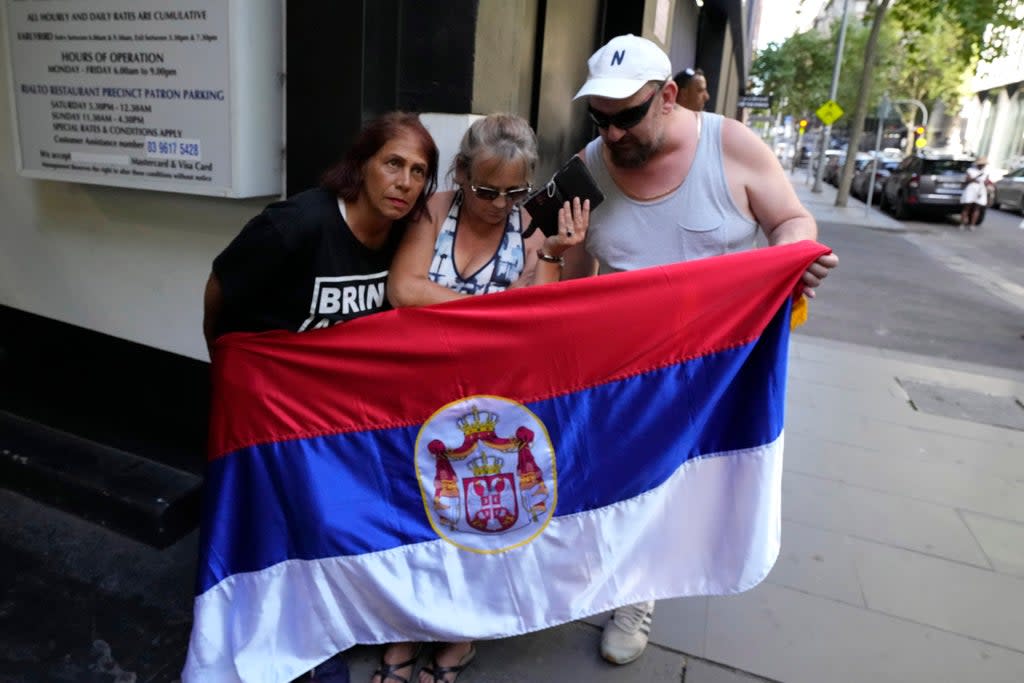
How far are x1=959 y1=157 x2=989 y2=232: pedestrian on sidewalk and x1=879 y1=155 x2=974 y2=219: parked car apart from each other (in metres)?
0.41

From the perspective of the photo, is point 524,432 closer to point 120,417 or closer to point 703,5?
point 120,417

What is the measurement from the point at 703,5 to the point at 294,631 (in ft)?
36.1

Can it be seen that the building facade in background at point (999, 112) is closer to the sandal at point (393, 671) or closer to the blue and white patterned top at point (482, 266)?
the blue and white patterned top at point (482, 266)

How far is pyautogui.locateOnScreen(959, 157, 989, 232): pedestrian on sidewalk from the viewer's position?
61.1 feet

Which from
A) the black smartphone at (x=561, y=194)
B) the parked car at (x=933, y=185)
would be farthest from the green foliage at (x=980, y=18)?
the black smartphone at (x=561, y=194)

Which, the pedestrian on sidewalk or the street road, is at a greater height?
the pedestrian on sidewalk

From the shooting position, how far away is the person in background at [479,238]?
2248 mm

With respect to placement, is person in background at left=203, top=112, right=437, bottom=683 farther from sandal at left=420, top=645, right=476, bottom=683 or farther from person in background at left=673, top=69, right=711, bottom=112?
person in background at left=673, top=69, right=711, bottom=112

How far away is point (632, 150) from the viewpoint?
7.84 feet

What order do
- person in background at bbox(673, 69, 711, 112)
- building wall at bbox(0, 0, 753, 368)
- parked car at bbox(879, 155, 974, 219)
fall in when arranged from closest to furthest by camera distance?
building wall at bbox(0, 0, 753, 368)
person in background at bbox(673, 69, 711, 112)
parked car at bbox(879, 155, 974, 219)

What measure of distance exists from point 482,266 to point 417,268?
0.21 metres

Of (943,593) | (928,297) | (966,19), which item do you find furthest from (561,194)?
(966,19)

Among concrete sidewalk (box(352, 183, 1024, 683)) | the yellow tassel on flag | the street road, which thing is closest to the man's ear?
the yellow tassel on flag

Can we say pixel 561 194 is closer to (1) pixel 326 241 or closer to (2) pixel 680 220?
(2) pixel 680 220
